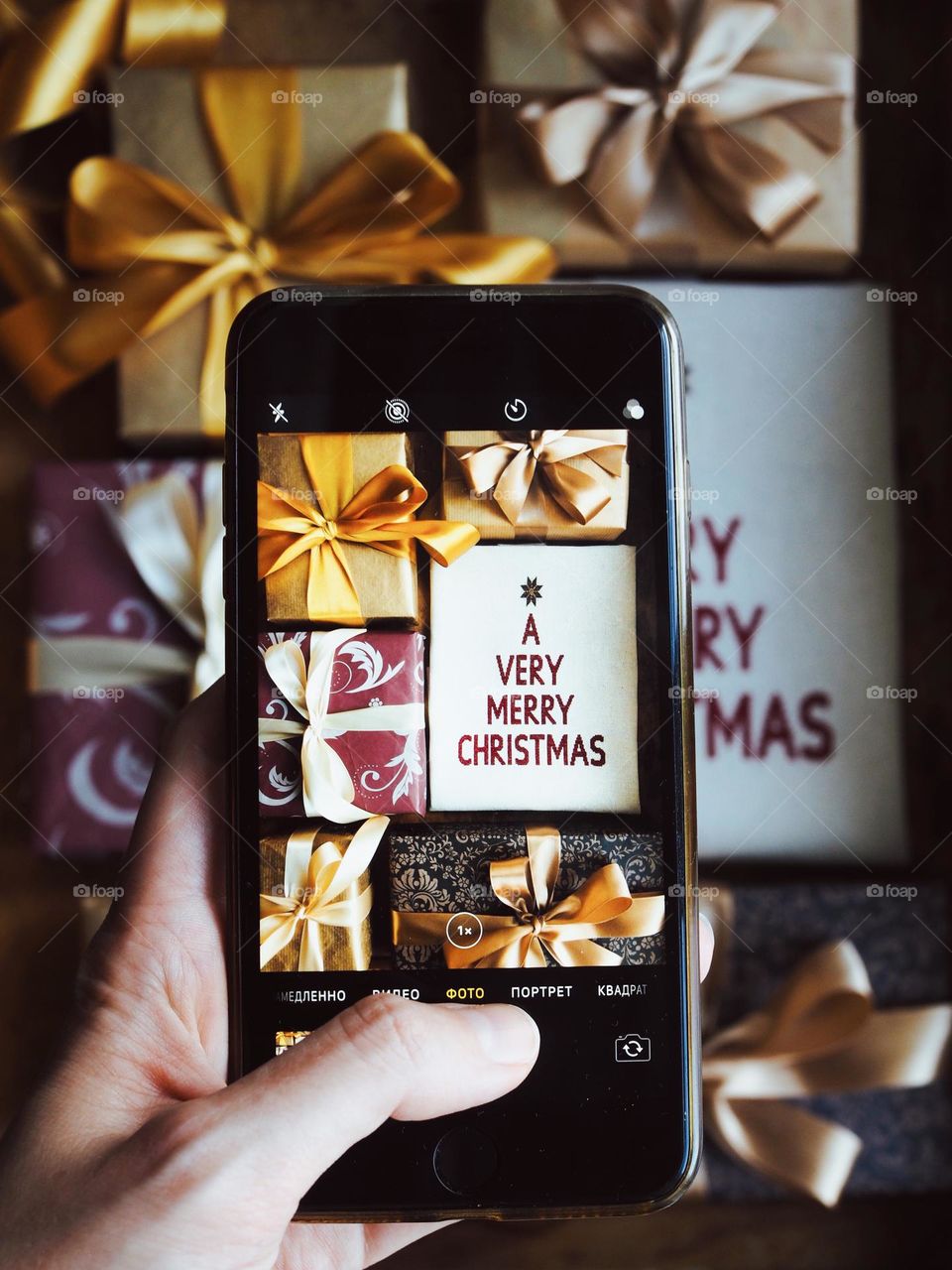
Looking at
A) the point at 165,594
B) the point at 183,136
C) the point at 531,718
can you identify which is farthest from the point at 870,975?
the point at 183,136

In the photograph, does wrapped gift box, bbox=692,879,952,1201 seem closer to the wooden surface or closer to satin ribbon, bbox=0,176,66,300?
the wooden surface

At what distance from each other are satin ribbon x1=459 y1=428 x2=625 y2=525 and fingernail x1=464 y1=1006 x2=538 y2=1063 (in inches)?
5.8

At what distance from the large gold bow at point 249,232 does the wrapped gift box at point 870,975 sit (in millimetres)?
327

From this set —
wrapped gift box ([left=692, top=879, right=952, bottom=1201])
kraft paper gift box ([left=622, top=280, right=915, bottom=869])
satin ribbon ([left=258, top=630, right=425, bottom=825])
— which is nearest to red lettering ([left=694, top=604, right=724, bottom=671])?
kraft paper gift box ([left=622, top=280, right=915, bottom=869])

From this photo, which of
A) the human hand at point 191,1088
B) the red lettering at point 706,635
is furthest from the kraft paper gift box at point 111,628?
the red lettering at point 706,635

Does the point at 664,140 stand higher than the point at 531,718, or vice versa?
the point at 664,140

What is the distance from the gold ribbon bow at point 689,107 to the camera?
0.46 meters

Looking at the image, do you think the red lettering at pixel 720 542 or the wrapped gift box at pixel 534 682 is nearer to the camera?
the wrapped gift box at pixel 534 682

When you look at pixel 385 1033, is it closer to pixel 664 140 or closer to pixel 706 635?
pixel 706 635

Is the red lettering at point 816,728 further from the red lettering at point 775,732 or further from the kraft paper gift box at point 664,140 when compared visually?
the kraft paper gift box at point 664,140

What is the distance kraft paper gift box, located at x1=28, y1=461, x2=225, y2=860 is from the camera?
1.52 ft

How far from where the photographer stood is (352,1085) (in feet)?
0.84

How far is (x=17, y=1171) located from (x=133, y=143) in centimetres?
43

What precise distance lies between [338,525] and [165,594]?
0.19 metres
